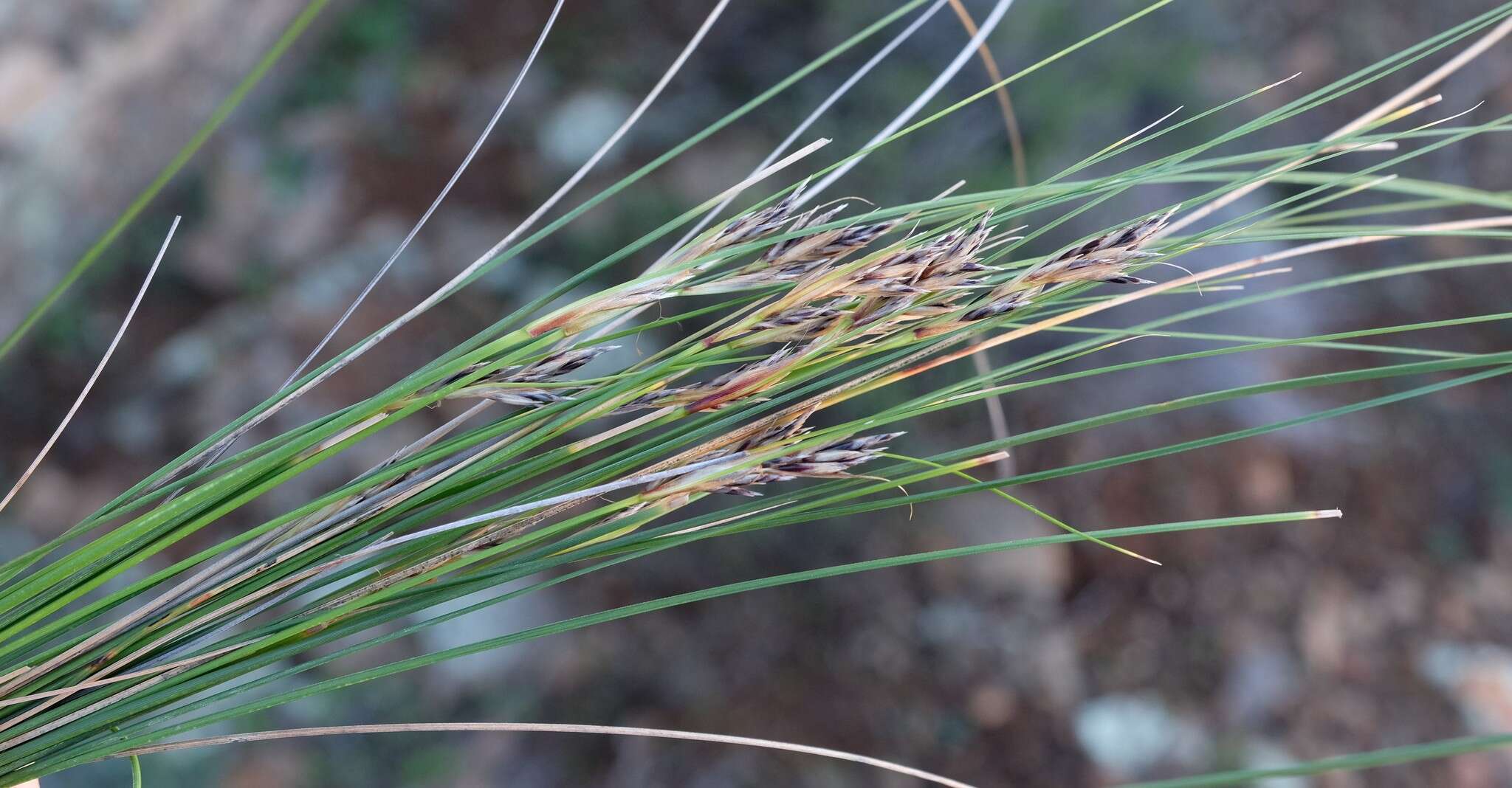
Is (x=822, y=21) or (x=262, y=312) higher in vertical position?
(x=262, y=312)

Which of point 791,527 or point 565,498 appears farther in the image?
point 791,527

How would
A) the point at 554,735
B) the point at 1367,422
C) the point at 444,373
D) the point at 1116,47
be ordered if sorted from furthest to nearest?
the point at 1367,422 → the point at 1116,47 → the point at 554,735 → the point at 444,373

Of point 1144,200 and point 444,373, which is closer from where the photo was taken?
point 444,373

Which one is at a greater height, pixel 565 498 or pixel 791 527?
pixel 565 498

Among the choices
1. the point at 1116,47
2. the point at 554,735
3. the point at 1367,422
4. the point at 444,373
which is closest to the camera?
the point at 444,373

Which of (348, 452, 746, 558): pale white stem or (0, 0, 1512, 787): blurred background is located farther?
(0, 0, 1512, 787): blurred background

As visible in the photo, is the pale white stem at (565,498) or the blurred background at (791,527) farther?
the blurred background at (791,527)

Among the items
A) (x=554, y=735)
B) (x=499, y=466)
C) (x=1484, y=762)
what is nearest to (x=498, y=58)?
(x=554, y=735)

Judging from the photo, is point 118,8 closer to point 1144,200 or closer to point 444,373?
point 444,373
